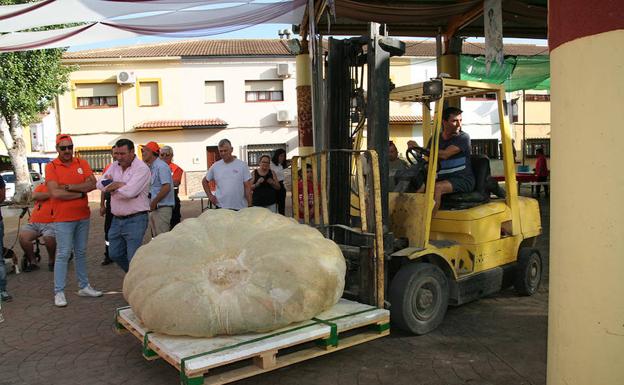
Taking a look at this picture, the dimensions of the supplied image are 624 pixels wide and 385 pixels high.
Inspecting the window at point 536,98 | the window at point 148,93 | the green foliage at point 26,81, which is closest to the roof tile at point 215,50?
the window at point 148,93

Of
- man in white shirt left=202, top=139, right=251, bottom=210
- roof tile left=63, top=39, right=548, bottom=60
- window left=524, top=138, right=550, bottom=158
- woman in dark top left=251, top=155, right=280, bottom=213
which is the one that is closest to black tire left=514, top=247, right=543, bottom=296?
man in white shirt left=202, top=139, right=251, bottom=210

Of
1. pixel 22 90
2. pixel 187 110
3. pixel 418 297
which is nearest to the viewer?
pixel 418 297

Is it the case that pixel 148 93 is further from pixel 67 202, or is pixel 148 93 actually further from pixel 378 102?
pixel 378 102

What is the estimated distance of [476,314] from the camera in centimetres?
571

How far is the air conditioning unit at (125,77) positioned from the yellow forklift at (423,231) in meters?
26.8

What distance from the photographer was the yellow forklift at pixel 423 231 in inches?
188

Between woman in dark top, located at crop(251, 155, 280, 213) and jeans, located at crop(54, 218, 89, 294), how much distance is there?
2894mm

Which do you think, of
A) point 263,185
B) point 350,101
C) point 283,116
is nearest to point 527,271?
point 350,101

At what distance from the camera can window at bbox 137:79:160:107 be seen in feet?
101

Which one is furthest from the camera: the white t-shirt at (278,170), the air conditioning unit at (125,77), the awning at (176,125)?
the air conditioning unit at (125,77)

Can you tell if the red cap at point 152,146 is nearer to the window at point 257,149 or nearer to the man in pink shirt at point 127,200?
the man in pink shirt at point 127,200

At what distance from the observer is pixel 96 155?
1206 inches

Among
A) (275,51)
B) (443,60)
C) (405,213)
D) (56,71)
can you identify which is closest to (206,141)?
(275,51)

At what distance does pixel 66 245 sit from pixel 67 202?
0.51 metres
